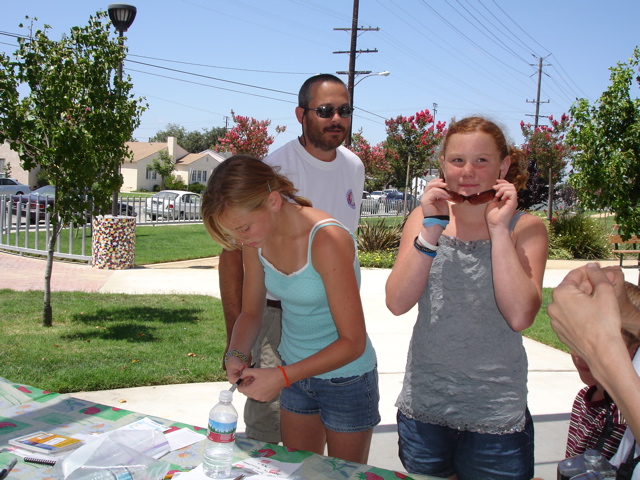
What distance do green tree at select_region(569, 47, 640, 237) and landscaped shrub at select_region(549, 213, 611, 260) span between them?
447cm

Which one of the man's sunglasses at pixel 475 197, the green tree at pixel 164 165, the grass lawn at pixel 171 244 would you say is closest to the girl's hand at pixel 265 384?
the man's sunglasses at pixel 475 197

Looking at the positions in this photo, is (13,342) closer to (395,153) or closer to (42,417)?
(42,417)

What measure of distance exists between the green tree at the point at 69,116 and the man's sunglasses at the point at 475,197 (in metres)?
5.06

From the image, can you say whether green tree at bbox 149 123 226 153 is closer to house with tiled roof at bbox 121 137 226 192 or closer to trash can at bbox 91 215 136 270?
house with tiled roof at bbox 121 137 226 192

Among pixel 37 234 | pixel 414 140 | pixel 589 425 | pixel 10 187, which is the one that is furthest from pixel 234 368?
pixel 10 187

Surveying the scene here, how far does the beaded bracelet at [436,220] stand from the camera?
211 centimetres

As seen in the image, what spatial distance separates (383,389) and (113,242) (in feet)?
24.2

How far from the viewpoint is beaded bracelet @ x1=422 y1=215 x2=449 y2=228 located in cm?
211

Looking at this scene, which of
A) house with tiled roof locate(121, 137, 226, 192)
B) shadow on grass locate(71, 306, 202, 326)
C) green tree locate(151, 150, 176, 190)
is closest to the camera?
shadow on grass locate(71, 306, 202, 326)

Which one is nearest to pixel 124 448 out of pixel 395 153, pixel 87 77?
pixel 87 77

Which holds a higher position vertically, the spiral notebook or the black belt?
the black belt

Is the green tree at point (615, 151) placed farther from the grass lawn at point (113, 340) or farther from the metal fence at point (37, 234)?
the metal fence at point (37, 234)

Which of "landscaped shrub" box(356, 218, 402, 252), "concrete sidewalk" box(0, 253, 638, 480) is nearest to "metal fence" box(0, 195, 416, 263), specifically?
"landscaped shrub" box(356, 218, 402, 252)

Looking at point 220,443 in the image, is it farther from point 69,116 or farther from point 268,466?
point 69,116
